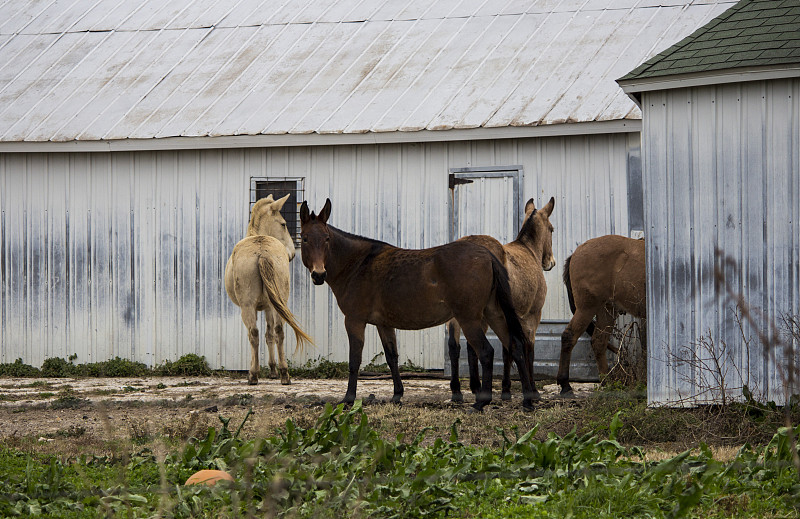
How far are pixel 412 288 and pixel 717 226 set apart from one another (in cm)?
270

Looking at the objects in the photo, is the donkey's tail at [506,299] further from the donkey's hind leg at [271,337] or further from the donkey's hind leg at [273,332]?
the donkey's hind leg at [271,337]

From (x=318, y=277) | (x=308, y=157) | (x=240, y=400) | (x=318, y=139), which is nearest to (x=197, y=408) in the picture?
(x=240, y=400)

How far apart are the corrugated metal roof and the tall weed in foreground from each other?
270 inches

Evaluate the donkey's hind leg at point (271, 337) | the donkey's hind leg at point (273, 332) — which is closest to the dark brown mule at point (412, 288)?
the donkey's hind leg at point (273, 332)

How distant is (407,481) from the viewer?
15.6ft

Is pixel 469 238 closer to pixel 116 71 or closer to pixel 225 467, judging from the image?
pixel 225 467

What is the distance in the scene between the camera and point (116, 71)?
14938 millimetres

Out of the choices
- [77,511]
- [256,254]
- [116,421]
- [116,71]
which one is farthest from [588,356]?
[116,71]

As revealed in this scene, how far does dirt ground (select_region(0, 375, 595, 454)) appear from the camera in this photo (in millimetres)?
6844

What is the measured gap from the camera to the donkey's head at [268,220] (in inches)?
473

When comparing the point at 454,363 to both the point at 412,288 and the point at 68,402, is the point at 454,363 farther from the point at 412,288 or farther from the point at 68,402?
the point at 68,402

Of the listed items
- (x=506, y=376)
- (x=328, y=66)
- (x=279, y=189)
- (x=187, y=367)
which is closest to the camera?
(x=506, y=376)

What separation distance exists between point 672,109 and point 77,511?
5301mm

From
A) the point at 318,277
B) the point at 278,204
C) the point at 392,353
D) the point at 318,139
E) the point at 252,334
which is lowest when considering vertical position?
the point at 392,353
